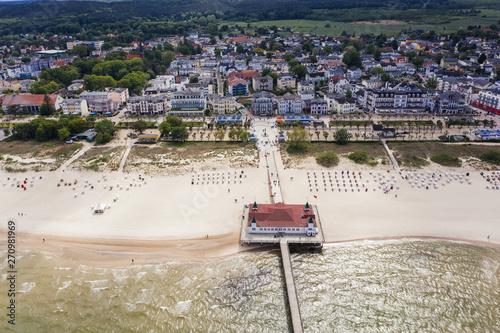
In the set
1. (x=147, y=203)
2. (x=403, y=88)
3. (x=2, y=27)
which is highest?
(x=2, y=27)

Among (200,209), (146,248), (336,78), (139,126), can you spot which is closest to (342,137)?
(200,209)

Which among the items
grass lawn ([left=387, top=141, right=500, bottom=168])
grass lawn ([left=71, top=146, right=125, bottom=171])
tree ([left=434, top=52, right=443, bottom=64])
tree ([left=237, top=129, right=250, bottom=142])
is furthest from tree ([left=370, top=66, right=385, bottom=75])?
grass lawn ([left=71, top=146, right=125, bottom=171])

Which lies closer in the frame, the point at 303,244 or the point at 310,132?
the point at 303,244

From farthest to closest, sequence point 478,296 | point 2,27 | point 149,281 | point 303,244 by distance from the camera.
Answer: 1. point 2,27
2. point 303,244
3. point 149,281
4. point 478,296

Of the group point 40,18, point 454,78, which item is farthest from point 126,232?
point 40,18

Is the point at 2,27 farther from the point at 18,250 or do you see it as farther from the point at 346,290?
the point at 346,290
